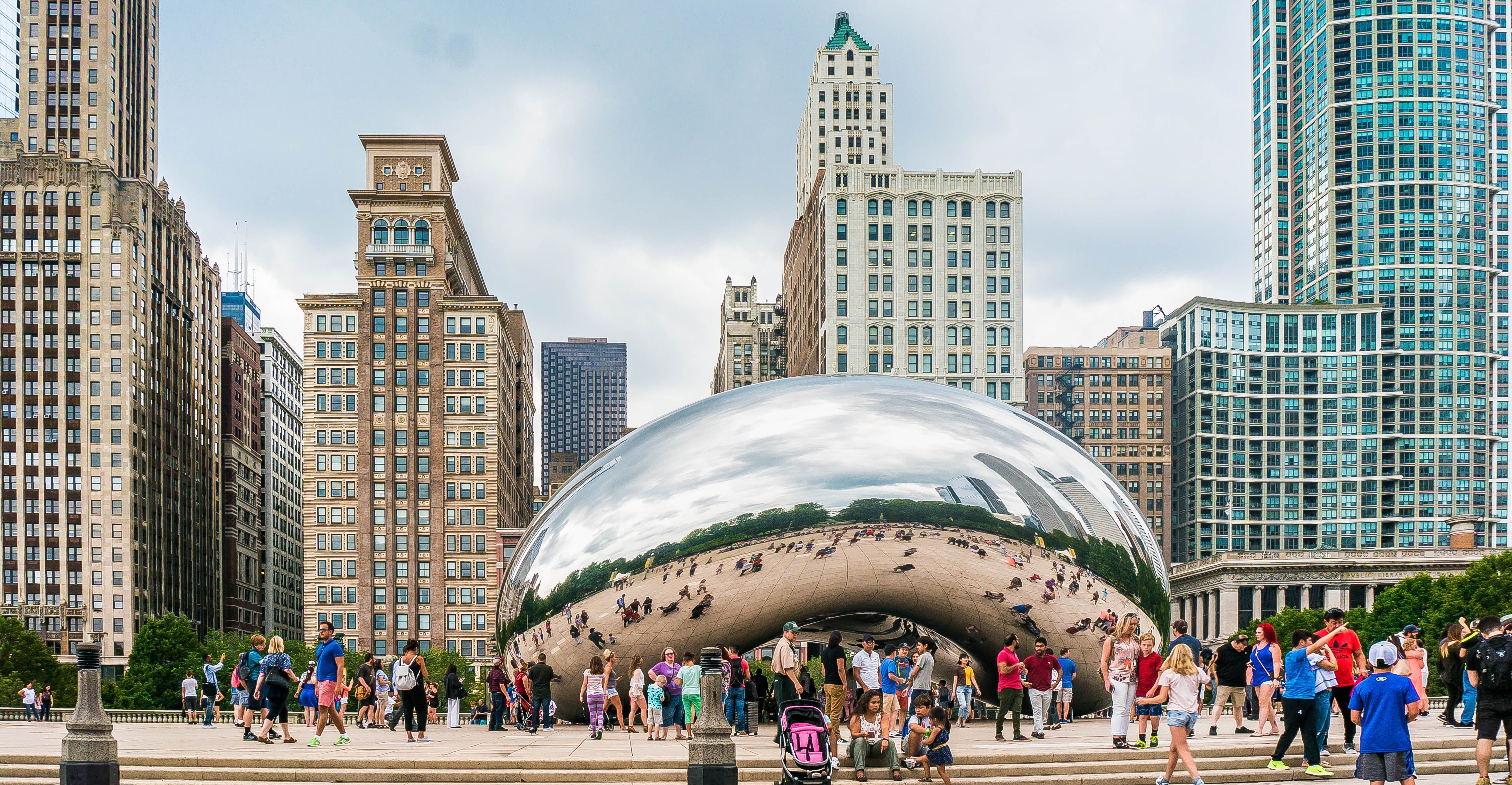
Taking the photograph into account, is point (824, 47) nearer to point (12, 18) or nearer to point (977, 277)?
point (977, 277)

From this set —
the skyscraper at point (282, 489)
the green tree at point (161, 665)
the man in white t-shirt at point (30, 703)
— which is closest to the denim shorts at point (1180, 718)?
the man in white t-shirt at point (30, 703)

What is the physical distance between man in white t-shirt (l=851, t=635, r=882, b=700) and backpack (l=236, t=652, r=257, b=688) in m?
9.80

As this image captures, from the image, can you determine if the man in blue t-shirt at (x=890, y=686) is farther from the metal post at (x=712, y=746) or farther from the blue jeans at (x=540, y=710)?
the blue jeans at (x=540, y=710)

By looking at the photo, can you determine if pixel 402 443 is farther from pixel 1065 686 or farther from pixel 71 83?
pixel 1065 686

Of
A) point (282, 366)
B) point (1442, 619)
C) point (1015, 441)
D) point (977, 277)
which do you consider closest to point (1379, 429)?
point (977, 277)

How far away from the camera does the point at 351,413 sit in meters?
112

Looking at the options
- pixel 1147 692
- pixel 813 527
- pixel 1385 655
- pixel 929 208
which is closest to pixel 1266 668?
pixel 1385 655

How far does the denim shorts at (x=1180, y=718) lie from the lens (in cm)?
1529

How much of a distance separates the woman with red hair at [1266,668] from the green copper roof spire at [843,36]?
457ft

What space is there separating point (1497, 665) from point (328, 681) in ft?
45.4

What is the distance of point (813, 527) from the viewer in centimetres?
2000

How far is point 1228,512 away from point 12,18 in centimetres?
13095

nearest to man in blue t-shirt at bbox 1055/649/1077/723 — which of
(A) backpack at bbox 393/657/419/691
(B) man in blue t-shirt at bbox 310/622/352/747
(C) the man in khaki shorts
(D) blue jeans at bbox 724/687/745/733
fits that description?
(C) the man in khaki shorts

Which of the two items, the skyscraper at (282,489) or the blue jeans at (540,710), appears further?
the skyscraper at (282,489)
